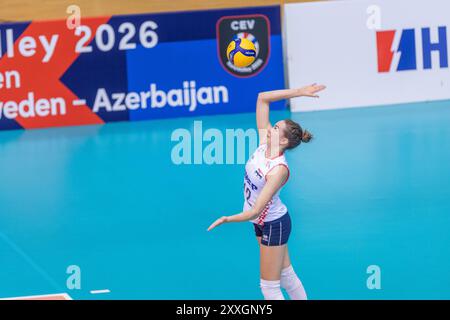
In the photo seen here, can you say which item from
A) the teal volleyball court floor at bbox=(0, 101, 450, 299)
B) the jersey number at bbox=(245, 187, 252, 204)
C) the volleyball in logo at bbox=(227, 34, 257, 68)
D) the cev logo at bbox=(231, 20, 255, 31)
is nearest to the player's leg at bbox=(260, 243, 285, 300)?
the jersey number at bbox=(245, 187, 252, 204)

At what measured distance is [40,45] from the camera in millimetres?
17641

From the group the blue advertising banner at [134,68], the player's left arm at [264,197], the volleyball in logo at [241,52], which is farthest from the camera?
the blue advertising banner at [134,68]

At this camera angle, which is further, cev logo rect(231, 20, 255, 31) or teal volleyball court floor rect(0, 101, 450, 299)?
cev logo rect(231, 20, 255, 31)

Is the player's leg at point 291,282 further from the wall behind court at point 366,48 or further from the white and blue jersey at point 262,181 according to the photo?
the wall behind court at point 366,48

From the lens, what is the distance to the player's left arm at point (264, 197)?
8.02 meters

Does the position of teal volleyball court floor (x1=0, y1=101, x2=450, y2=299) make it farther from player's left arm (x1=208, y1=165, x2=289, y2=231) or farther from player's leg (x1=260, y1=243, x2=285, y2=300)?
player's left arm (x1=208, y1=165, x2=289, y2=231)

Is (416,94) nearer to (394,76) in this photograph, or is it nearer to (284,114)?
(394,76)

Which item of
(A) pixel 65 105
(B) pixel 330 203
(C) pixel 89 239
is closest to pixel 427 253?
(B) pixel 330 203

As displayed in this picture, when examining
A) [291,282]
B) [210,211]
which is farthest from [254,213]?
[210,211]

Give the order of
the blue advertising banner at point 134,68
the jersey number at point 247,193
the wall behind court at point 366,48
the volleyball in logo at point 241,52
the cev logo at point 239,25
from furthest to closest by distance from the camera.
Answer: the wall behind court at point 366,48
the cev logo at point 239,25
the blue advertising banner at point 134,68
the volleyball in logo at point 241,52
the jersey number at point 247,193

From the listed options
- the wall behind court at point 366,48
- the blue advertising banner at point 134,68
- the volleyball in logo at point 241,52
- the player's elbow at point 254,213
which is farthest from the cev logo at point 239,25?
the player's elbow at point 254,213

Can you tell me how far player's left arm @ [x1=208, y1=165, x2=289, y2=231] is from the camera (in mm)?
8016
